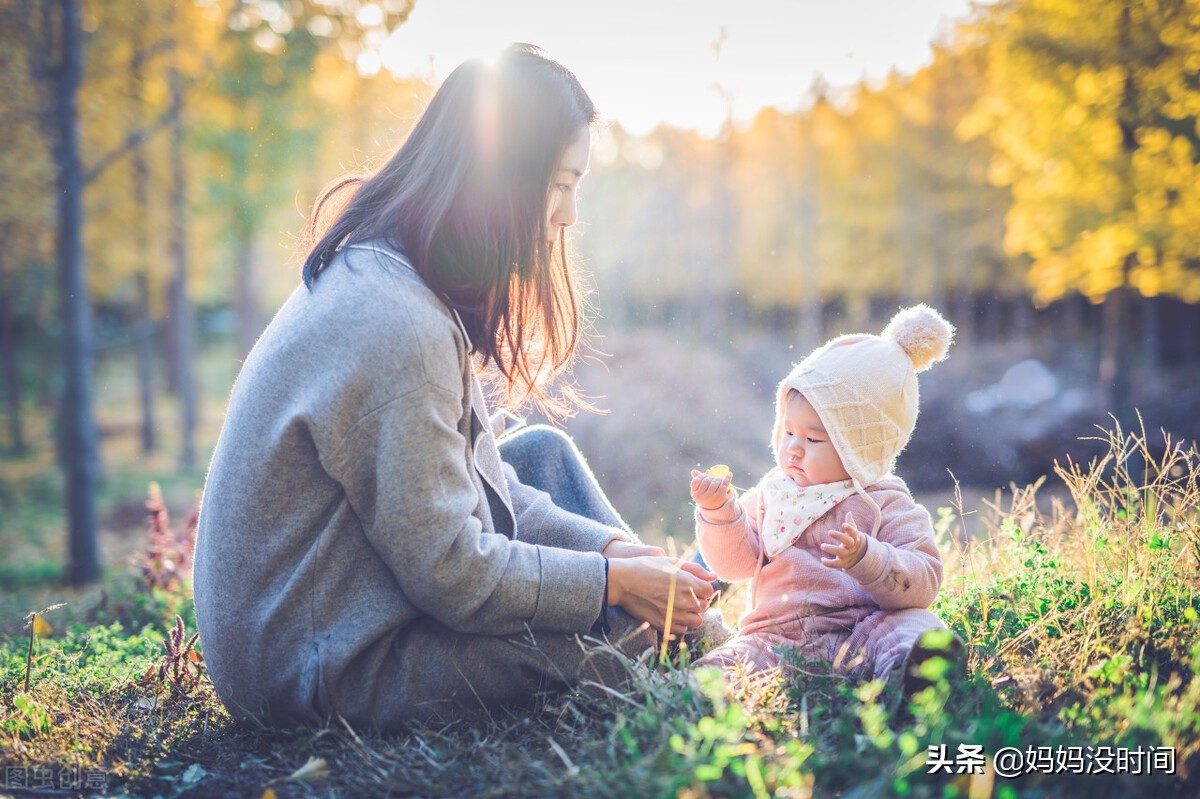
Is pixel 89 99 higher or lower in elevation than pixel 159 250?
higher

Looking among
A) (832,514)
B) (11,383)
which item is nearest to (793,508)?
(832,514)

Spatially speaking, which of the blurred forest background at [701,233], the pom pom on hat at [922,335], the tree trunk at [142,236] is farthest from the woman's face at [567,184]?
the tree trunk at [142,236]

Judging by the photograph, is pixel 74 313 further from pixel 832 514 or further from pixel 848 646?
pixel 848 646

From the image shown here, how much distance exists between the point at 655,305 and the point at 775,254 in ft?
10.1

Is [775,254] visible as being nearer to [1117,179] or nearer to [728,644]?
[1117,179]

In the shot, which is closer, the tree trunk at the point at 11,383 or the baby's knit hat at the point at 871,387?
the baby's knit hat at the point at 871,387

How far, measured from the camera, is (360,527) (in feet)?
6.72

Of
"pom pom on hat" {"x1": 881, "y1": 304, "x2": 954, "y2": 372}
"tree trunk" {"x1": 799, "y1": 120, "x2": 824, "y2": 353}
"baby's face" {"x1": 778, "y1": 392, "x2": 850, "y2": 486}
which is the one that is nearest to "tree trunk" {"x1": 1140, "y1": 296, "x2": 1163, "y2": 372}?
"tree trunk" {"x1": 799, "y1": 120, "x2": 824, "y2": 353}

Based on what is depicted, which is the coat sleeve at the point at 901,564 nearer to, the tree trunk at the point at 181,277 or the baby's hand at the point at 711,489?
the baby's hand at the point at 711,489

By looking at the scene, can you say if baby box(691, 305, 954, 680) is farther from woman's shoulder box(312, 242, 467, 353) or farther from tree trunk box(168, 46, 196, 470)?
tree trunk box(168, 46, 196, 470)

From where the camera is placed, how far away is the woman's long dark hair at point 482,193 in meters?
2.16

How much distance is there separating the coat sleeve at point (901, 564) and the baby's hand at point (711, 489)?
420 mm

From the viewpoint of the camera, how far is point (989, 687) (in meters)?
2.07

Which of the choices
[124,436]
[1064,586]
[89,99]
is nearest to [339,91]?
[89,99]
